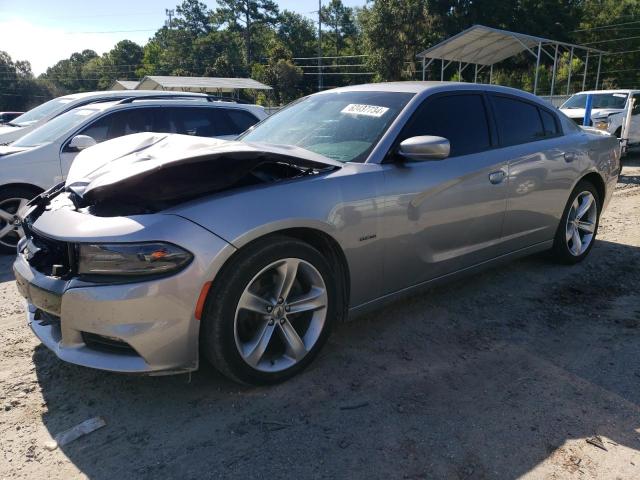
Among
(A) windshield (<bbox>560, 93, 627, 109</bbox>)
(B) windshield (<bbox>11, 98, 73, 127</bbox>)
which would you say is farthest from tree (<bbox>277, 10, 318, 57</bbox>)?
(B) windshield (<bbox>11, 98, 73, 127</bbox>)

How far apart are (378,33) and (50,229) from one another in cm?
4102

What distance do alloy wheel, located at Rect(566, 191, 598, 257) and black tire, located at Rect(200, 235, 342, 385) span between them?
3.08 m

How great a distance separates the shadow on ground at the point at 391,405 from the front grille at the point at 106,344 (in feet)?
1.22

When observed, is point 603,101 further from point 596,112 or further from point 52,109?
point 52,109

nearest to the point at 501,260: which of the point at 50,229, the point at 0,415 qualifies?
the point at 50,229

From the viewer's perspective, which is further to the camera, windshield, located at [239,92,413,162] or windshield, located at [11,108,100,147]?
windshield, located at [11,108,100,147]

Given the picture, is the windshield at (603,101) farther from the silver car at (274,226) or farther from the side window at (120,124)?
the side window at (120,124)

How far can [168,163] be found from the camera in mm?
2557

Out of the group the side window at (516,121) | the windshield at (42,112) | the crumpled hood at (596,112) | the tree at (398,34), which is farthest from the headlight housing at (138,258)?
the tree at (398,34)

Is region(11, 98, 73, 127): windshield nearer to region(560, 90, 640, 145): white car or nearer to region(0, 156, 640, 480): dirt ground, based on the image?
region(0, 156, 640, 480): dirt ground

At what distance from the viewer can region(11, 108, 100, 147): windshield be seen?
20.5 feet

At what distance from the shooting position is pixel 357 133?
3.44 metres

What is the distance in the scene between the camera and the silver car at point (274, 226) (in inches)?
93.7

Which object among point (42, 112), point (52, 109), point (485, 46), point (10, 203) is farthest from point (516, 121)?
point (485, 46)
